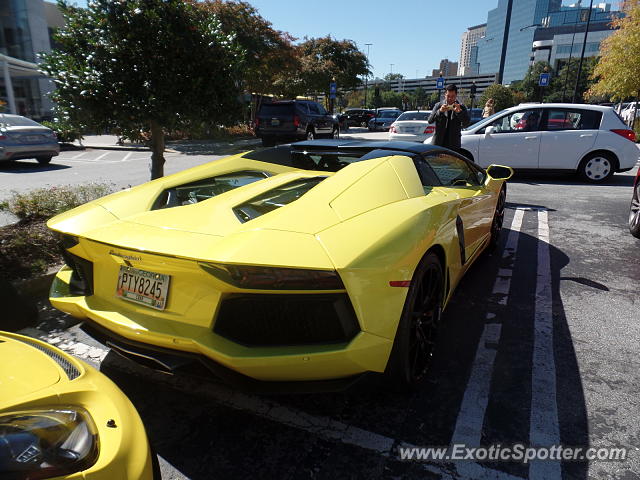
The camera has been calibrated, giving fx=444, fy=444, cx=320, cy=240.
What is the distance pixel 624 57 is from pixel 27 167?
22771 mm

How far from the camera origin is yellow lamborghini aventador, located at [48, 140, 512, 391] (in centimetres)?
184

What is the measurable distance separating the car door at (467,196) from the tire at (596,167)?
251 inches

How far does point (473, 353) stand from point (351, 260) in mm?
1535

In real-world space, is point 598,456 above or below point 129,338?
below

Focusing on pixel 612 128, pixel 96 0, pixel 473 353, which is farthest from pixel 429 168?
pixel 612 128

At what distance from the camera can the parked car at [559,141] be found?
9102mm

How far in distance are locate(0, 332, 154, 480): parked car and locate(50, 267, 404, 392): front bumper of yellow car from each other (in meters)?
0.35

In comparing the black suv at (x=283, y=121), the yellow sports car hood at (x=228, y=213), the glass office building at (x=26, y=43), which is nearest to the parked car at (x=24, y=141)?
the black suv at (x=283, y=121)

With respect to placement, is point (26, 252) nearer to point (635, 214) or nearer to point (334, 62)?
point (635, 214)

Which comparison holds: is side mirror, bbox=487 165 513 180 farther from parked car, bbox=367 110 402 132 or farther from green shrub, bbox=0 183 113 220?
parked car, bbox=367 110 402 132

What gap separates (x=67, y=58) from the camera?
192 inches

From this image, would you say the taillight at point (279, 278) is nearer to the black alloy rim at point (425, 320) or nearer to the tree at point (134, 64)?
the black alloy rim at point (425, 320)

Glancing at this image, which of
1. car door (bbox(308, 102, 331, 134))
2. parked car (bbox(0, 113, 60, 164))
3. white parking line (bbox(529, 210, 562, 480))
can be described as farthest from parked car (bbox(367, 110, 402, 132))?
white parking line (bbox(529, 210, 562, 480))

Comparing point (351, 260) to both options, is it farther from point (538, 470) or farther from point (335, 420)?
point (538, 470)
